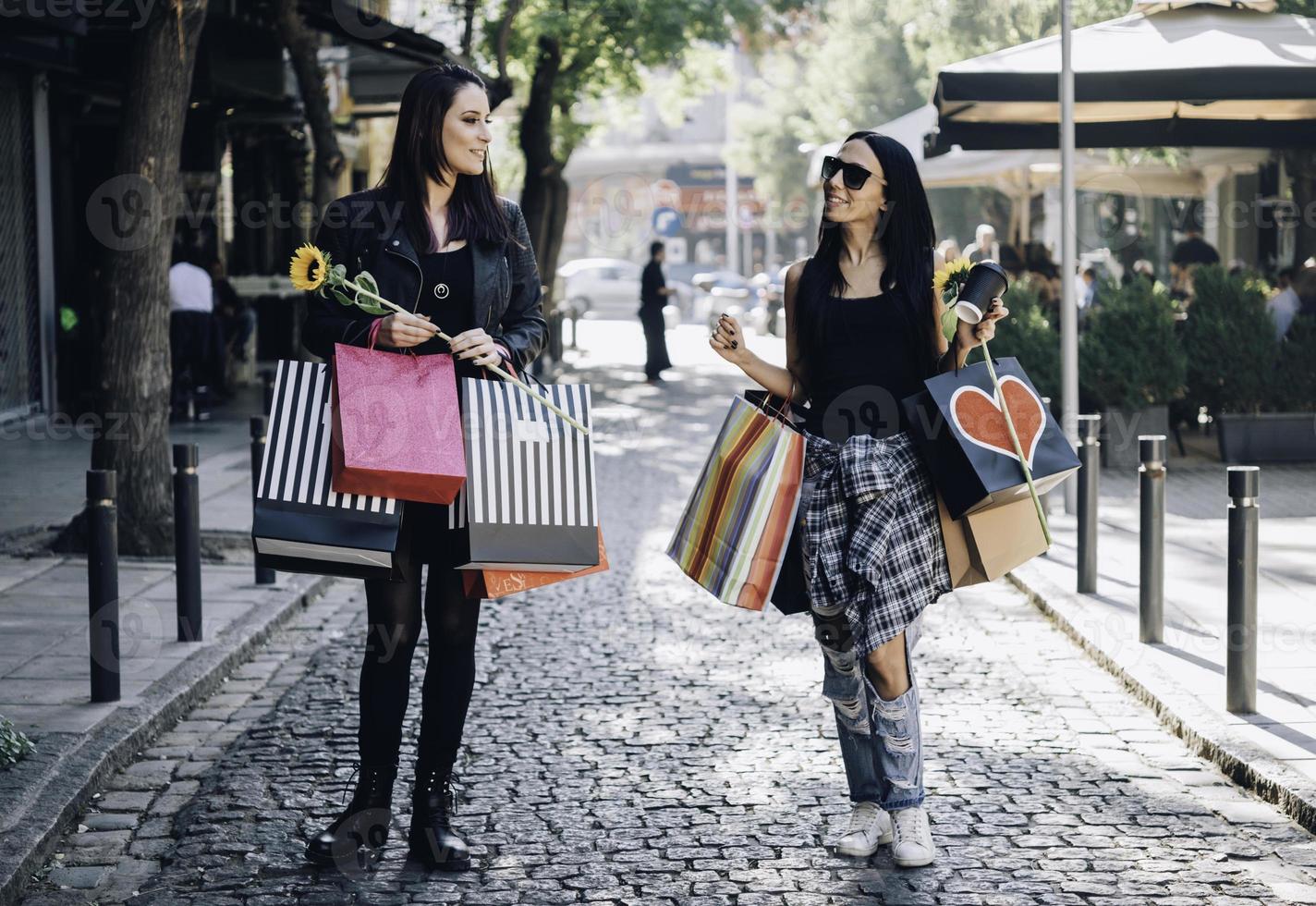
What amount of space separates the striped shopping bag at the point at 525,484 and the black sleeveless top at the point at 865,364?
0.65m

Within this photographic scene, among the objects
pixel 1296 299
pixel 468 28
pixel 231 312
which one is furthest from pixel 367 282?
pixel 468 28

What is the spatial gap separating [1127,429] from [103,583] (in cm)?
916

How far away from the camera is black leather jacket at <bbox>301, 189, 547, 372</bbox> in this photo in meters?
4.29

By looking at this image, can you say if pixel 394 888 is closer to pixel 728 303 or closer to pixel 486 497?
pixel 486 497

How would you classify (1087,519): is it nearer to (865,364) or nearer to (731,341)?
(865,364)

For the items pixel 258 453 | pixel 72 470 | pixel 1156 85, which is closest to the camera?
pixel 258 453

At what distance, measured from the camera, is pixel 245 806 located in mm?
5133

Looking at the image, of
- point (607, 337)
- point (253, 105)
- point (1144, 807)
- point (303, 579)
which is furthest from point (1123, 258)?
point (1144, 807)

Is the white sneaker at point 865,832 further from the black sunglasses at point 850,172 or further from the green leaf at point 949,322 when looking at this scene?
the black sunglasses at point 850,172

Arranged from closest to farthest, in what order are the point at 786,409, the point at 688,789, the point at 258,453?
the point at 786,409 < the point at 688,789 < the point at 258,453

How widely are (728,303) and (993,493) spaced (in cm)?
4002

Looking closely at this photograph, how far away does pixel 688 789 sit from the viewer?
530 centimetres

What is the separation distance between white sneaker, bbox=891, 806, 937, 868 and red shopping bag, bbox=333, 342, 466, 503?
4.77ft

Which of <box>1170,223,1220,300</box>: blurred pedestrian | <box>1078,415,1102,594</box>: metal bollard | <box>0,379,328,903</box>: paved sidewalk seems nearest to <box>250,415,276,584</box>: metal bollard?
<box>0,379,328,903</box>: paved sidewalk
